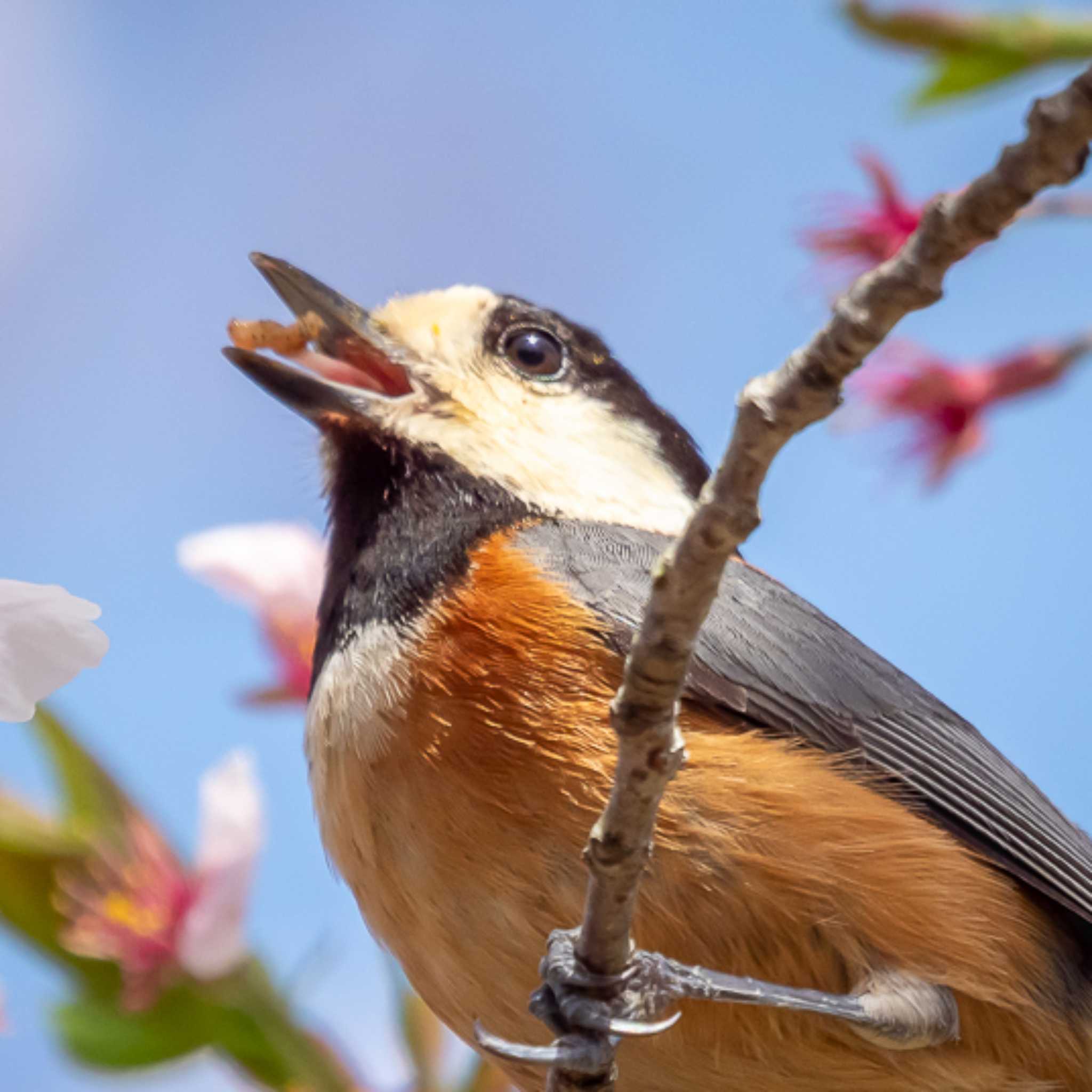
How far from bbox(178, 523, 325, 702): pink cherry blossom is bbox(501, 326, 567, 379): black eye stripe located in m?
0.57

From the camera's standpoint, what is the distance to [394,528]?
2836 millimetres

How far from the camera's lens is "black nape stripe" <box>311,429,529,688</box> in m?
2.70

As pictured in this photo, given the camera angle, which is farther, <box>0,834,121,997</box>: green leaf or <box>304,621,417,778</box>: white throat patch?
<box>0,834,121,997</box>: green leaf

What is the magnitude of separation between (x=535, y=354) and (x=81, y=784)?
128cm

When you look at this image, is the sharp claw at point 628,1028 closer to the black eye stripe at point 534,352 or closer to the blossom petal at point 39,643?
the blossom petal at point 39,643

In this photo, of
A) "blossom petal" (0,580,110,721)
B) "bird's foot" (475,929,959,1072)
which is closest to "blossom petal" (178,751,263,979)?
"bird's foot" (475,929,959,1072)

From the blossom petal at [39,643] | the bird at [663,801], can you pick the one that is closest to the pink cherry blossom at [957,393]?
the bird at [663,801]

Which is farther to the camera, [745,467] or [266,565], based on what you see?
[266,565]

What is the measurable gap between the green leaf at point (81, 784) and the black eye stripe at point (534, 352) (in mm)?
1181

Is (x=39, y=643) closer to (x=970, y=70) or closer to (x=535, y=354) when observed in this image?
(x=970, y=70)

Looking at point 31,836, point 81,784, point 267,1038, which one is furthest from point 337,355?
point 267,1038

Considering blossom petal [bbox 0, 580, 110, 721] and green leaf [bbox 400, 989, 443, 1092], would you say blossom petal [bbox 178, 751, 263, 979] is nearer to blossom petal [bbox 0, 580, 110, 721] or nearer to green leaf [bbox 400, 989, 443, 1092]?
green leaf [bbox 400, 989, 443, 1092]

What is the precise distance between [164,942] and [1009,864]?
1483 millimetres

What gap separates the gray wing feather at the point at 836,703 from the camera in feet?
8.46
